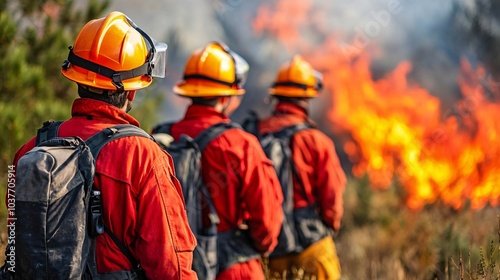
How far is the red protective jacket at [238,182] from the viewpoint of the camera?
148 inches

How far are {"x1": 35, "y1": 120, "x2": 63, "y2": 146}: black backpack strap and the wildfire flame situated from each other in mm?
7145

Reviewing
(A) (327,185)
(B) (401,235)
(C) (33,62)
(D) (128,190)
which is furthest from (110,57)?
(B) (401,235)

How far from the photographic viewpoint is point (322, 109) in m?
12.8

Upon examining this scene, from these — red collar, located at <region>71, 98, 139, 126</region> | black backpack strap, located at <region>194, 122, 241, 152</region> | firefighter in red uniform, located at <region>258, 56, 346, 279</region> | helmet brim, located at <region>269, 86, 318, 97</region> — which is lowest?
firefighter in red uniform, located at <region>258, 56, 346, 279</region>

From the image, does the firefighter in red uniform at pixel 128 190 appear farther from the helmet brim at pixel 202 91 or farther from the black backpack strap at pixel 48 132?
the helmet brim at pixel 202 91

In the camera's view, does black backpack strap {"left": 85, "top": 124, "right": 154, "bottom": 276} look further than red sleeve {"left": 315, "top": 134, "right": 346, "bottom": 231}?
No

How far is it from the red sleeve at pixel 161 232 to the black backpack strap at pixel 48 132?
41cm

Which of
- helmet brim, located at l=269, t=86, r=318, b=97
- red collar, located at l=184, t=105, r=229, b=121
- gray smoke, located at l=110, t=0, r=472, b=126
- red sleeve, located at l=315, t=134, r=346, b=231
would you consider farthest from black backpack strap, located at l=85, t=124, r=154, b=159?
gray smoke, located at l=110, t=0, r=472, b=126

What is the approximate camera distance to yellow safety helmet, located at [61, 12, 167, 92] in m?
2.37

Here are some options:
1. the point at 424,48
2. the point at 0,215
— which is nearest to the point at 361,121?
the point at 424,48

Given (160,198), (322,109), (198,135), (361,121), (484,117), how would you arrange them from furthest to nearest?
(322,109) → (361,121) → (484,117) → (198,135) → (160,198)

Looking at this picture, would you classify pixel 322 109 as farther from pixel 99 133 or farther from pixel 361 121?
pixel 99 133

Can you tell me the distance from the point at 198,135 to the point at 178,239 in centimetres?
165

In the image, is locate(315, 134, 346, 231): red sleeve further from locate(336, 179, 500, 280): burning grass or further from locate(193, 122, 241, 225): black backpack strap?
locate(193, 122, 241, 225): black backpack strap
